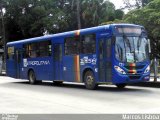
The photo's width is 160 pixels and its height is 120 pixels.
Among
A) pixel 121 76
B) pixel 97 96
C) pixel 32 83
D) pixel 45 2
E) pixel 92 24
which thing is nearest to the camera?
pixel 97 96

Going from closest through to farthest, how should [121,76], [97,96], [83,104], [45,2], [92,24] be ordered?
[83,104] → [97,96] → [121,76] → [92,24] → [45,2]

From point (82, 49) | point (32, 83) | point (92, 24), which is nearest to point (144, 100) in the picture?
point (82, 49)

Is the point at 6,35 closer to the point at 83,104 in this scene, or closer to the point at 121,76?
the point at 121,76

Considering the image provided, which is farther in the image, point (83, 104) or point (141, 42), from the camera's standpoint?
point (141, 42)

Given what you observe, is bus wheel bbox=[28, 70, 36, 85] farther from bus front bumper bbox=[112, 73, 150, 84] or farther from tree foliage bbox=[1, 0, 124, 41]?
tree foliage bbox=[1, 0, 124, 41]

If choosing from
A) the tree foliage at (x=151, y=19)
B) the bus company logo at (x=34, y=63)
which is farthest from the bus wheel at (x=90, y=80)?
the tree foliage at (x=151, y=19)

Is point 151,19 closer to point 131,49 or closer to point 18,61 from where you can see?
point 18,61

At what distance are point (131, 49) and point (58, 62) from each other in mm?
5294

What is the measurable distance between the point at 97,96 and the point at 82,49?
4.26 meters

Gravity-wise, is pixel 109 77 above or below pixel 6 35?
below

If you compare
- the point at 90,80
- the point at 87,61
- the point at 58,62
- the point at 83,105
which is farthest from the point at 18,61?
the point at 83,105

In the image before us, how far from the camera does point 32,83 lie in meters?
25.4

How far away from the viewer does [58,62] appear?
22312mm

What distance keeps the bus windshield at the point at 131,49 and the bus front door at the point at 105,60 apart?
480 millimetres
